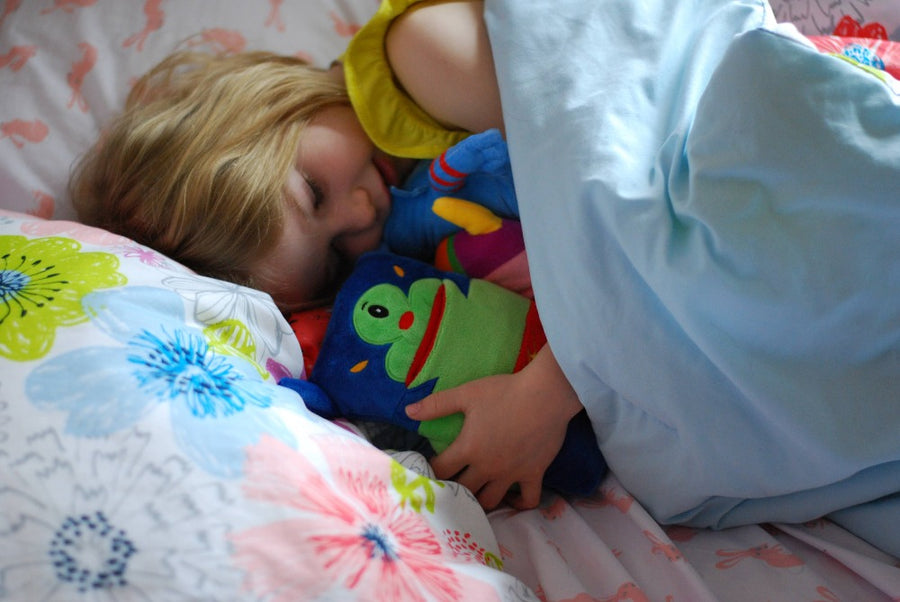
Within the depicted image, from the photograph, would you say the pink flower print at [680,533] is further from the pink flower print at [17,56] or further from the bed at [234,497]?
the pink flower print at [17,56]

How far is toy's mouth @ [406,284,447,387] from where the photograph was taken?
0.78m

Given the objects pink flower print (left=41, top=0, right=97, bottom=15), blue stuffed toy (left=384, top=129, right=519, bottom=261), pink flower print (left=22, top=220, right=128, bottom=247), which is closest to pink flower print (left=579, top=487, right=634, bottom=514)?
blue stuffed toy (left=384, top=129, right=519, bottom=261)

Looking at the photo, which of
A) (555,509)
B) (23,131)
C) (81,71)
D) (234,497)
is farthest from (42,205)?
(555,509)

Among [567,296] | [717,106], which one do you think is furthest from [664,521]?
[717,106]

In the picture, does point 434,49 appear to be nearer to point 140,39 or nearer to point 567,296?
point 567,296

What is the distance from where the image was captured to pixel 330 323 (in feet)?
2.76

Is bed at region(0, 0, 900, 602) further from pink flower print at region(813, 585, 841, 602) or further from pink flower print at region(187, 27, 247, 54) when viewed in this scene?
pink flower print at region(187, 27, 247, 54)

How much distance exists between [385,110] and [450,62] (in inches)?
5.5

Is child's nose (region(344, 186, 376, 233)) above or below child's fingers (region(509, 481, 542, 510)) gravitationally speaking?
above

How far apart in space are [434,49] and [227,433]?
0.55 m

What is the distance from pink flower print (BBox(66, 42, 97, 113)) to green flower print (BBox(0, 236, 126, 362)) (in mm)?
441

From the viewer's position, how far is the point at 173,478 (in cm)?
50

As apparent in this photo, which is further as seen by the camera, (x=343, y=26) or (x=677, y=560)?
(x=343, y=26)

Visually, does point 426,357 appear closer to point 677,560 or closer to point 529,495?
point 529,495
